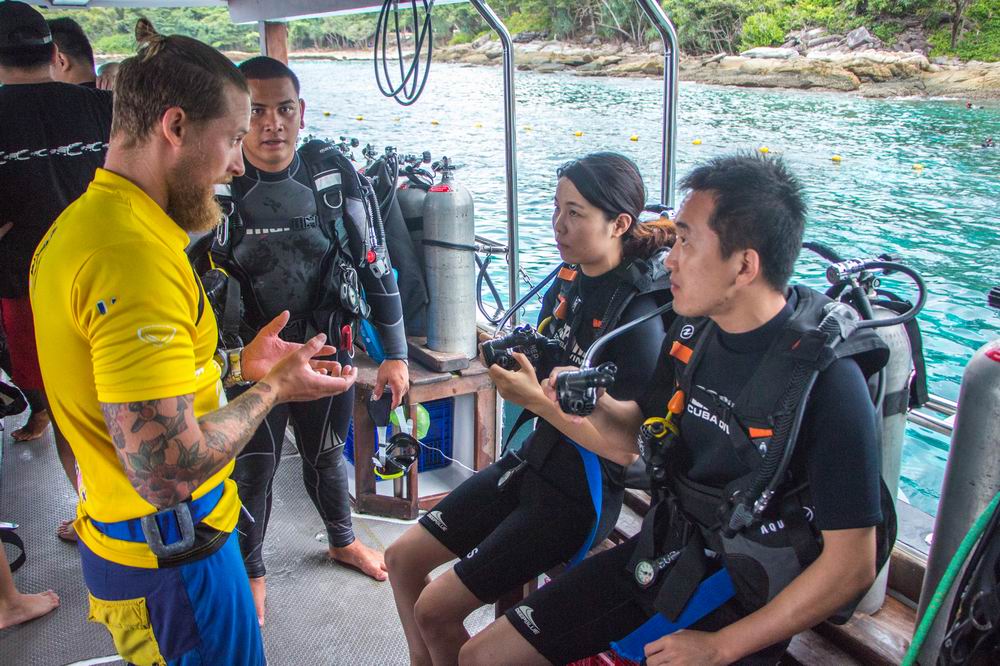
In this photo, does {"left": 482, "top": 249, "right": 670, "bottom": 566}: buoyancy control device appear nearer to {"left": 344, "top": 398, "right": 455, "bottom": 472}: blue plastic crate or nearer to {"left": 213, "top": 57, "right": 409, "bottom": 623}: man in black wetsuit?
{"left": 213, "top": 57, "right": 409, "bottom": 623}: man in black wetsuit

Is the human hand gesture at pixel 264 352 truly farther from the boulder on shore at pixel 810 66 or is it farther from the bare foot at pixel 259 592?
the boulder on shore at pixel 810 66

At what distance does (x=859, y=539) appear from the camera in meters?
1.20

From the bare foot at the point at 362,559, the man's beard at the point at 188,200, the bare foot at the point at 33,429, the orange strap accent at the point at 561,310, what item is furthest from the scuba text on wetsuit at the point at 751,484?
the bare foot at the point at 33,429

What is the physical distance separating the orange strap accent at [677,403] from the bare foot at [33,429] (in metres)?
3.17

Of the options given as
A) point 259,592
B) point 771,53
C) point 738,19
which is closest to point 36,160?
point 259,592

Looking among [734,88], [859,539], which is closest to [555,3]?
[859,539]

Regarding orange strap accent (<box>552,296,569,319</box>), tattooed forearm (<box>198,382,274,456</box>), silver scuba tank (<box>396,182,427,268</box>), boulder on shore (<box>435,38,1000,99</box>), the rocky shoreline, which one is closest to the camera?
tattooed forearm (<box>198,382,274,456</box>)

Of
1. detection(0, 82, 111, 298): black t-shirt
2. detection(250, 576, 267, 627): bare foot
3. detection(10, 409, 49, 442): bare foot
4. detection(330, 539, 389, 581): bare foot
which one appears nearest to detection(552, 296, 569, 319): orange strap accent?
detection(330, 539, 389, 581): bare foot

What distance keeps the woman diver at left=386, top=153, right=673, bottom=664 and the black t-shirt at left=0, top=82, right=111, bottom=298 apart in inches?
58.3

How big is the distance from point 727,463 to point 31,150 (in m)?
2.17

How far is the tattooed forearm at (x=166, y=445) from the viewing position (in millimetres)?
1028

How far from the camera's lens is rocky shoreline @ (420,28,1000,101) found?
12.2m

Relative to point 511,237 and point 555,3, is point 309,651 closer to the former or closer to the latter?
point 511,237

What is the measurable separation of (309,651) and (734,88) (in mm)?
18829
